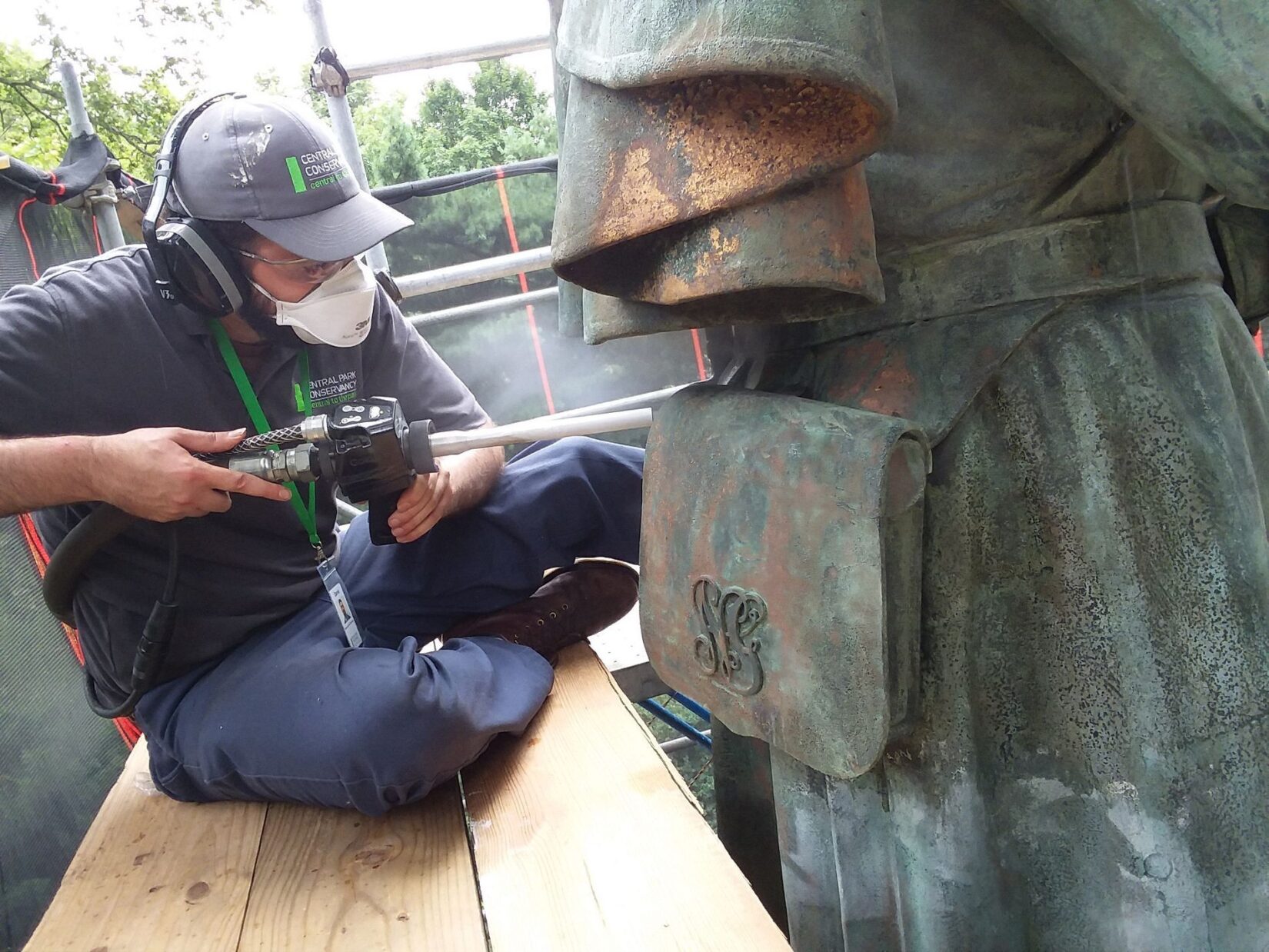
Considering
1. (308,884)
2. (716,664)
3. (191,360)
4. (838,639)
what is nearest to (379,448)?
(191,360)

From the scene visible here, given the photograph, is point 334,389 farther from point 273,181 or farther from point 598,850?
point 598,850

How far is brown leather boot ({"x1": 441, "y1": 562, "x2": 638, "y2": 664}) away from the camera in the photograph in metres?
1.71

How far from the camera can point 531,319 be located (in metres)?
3.66

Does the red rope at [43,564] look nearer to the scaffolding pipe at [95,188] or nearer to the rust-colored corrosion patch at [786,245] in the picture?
the scaffolding pipe at [95,188]

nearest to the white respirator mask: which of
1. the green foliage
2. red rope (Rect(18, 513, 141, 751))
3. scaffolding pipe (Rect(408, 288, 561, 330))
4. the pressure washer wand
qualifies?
the pressure washer wand

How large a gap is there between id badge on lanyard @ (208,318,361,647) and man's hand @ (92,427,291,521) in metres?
0.17

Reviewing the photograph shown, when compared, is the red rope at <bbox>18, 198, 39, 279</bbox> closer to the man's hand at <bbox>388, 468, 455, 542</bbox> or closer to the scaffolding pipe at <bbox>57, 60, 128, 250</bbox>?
the scaffolding pipe at <bbox>57, 60, 128, 250</bbox>

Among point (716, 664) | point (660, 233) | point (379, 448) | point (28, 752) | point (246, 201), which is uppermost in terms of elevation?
point (246, 201)

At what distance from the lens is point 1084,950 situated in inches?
29.6

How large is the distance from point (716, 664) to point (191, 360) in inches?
45.9

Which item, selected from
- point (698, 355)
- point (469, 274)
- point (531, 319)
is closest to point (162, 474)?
point (469, 274)

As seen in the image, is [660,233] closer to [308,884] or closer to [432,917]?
[432,917]

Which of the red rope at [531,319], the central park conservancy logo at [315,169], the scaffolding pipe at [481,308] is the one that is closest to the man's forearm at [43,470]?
the central park conservancy logo at [315,169]

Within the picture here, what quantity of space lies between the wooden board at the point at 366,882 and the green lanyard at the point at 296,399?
495 millimetres
